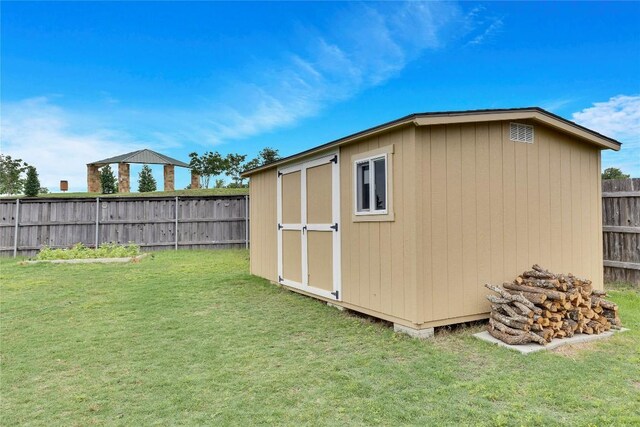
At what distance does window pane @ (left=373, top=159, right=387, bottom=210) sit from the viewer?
424cm

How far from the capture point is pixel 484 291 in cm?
414

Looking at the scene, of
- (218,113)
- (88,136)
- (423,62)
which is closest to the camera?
(423,62)

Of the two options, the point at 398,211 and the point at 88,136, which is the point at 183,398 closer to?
the point at 398,211

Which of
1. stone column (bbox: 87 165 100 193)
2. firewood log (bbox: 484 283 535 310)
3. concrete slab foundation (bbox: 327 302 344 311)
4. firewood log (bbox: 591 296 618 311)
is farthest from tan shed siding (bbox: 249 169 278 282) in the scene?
stone column (bbox: 87 165 100 193)

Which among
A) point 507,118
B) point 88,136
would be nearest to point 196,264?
point 507,118

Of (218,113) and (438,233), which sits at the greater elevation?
(218,113)

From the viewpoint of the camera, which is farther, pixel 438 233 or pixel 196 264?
pixel 196 264

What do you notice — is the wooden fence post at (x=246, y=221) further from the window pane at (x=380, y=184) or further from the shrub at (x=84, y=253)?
the window pane at (x=380, y=184)

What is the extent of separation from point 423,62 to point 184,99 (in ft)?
27.1

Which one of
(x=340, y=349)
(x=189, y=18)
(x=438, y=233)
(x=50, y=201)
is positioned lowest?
(x=340, y=349)

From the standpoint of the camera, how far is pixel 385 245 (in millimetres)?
4219

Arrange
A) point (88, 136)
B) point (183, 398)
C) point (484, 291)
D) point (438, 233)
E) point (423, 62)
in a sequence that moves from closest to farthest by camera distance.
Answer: point (183, 398) < point (438, 233) < point (484, 291) < point (423, 62) < point (88, 136)

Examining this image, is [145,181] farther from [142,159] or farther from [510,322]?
[510,322]

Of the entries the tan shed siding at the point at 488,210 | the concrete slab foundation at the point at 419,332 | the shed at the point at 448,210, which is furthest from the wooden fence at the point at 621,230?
the concrete slab foundation at the point at 419,332
